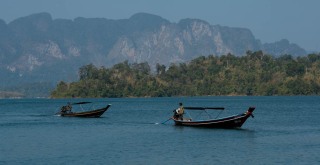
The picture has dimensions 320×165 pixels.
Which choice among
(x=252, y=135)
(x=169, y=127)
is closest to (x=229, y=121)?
(x=252, y=135)

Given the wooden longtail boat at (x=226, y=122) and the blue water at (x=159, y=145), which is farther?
the wooden longtail boat at (x=226, y=122)

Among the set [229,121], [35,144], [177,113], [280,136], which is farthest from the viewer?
[177,113]

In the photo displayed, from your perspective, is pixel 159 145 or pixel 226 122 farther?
pixel 226 122

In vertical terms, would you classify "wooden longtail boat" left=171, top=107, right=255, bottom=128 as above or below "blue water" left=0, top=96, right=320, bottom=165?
above

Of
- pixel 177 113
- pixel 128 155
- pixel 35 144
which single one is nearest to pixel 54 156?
pixel 128 155

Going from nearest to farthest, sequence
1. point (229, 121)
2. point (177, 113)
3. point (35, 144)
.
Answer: point (35, 144), point (229, 121), point (177, 113)

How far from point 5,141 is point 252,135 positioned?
2326 cm

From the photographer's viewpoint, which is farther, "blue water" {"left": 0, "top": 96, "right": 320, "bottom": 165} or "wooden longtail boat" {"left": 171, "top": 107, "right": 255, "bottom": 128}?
"wooden longtail boat" {"left": 171, "top": 107, "right": 255, "bottom": 128}

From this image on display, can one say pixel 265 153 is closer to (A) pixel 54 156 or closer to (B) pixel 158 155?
(B) pixel 158 155

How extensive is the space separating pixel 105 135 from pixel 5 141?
1030cm

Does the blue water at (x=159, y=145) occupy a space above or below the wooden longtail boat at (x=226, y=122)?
below

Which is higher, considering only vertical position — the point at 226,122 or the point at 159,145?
the point at 226,122

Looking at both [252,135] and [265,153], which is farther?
[252,135]

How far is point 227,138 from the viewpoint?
2302 inches
